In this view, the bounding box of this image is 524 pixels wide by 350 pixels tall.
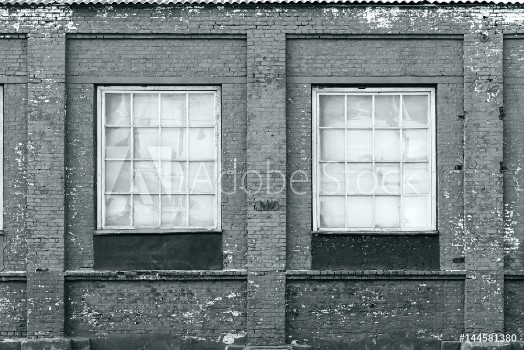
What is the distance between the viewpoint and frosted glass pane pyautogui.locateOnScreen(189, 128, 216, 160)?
35.7 ft

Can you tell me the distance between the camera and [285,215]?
1060 cm

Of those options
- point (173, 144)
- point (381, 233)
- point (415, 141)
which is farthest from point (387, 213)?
point (173, 144)

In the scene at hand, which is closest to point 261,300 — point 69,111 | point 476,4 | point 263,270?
point 263,270

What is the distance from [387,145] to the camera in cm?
1091

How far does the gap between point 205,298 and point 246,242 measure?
0.96 meters

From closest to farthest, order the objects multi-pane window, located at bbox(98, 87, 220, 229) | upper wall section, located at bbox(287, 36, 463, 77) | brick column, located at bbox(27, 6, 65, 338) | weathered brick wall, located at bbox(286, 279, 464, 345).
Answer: brick column, located at bbox(27, 6, 65, 338), weathered brick wall, located at bbox(286, 279, 464, 345), upper wall section, located at bbox(287, 36, 463, 77), multi-pane window, located at bbox(98, 87, 220, 229)

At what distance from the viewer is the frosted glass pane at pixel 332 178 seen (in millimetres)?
10883

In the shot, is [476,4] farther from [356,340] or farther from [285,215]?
[356,340]

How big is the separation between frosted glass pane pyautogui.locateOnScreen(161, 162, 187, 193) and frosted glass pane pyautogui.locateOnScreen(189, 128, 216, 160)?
23 cm

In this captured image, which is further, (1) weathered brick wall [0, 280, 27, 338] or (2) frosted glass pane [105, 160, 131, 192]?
(2) frosted glass pane [105, 160, 131, 192]

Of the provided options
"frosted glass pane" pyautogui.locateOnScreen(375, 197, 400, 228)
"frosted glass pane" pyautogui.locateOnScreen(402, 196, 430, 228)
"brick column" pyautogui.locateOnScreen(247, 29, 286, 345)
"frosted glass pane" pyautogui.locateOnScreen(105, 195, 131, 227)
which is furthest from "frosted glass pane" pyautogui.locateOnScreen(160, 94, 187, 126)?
"frosted glass pane" pyautogui.locateOnScreen(402, 196, 430, 228)

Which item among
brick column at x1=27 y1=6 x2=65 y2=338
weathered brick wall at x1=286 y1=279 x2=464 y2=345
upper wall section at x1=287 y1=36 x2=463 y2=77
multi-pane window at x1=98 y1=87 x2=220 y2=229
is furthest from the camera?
multi-pane window at x1=98 y1=87 x2=220 y2=229

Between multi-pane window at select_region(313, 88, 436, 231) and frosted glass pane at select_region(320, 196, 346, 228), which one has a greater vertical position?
multi-pane window at select_region(313, 88, 436, 231)

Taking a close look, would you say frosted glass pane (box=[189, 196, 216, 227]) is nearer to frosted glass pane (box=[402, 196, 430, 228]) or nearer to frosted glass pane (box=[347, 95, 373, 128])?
frosted glass pane (box=[347, 95, 373, 128])
